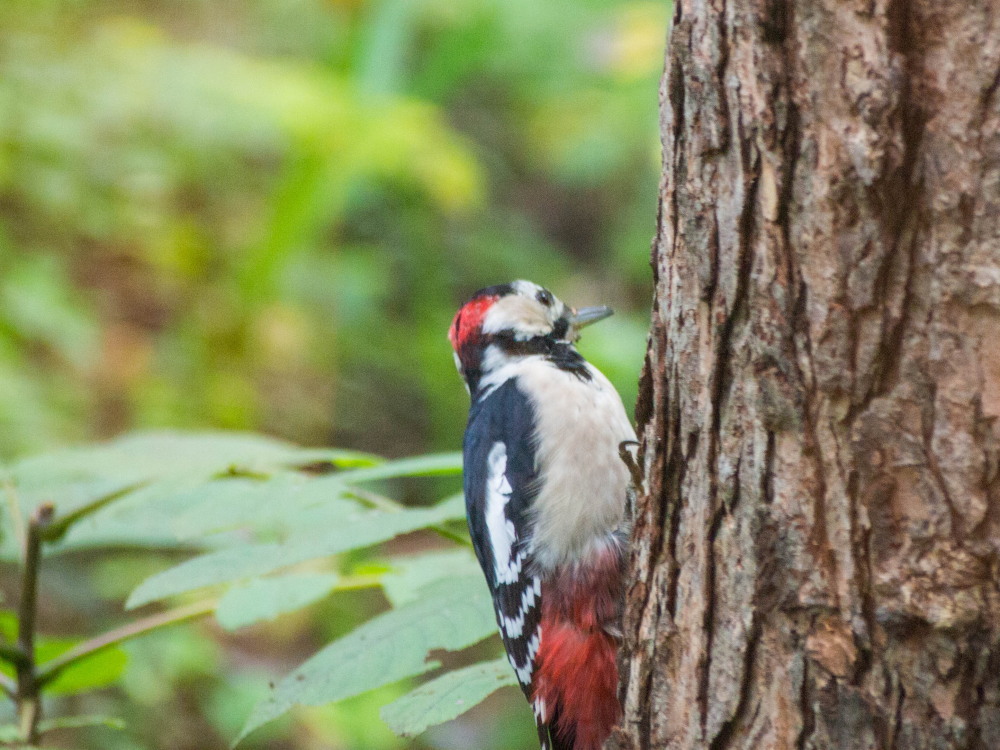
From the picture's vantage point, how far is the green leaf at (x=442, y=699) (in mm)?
1484

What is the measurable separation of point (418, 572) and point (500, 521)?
32cm

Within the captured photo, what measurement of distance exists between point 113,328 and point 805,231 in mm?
5786

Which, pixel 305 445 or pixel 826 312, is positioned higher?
pixel 826 312

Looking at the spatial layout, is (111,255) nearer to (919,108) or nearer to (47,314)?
(47,314)

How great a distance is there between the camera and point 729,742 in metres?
1.35

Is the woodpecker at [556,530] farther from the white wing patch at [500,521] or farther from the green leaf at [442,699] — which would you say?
the green leaf at [442,699]

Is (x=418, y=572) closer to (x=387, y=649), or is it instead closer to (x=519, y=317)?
(x=387, y=649)

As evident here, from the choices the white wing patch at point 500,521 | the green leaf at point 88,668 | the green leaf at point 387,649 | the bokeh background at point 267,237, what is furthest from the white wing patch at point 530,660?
the bokeh background at point 267,237

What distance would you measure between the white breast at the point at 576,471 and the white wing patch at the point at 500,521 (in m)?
0.05

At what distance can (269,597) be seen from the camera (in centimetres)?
180

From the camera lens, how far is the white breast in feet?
6.98

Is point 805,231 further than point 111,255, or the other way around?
point 111,255

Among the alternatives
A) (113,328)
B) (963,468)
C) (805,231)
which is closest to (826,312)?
(805,231)

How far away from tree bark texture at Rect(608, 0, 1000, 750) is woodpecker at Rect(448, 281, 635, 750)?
0.63m
